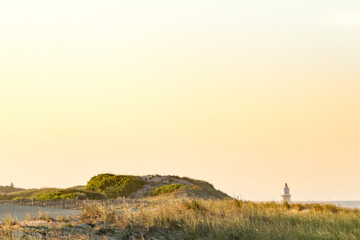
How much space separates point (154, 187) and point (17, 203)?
1646 centimetres

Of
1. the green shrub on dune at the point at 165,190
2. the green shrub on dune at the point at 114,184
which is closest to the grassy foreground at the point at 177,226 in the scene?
the green shrub on dune at the point at 165,190

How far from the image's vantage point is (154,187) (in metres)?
43.8

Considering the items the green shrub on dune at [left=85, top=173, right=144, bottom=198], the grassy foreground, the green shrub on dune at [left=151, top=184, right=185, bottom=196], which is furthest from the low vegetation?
the grassy foreground

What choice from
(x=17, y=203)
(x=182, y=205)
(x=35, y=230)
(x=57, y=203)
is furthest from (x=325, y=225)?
(x=17, y=203)

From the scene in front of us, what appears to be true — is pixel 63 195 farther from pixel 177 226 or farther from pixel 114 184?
pixel 177 226

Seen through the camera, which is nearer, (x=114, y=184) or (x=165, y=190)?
(x=165, y=190)

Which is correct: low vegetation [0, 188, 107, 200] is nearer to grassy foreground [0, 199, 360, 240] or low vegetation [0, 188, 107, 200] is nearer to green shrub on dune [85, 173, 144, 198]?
green shrub on dune [85, 173, 144, 198]

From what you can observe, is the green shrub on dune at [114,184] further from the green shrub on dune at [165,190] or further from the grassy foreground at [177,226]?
the grassy foreground at [177,226]

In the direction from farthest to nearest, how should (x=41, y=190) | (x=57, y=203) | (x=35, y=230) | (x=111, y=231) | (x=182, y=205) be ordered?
(x=41, y=190) < (x=57, y=203) < (x=182, y=205) < (x=111, y=231) < (x=35, y=230)

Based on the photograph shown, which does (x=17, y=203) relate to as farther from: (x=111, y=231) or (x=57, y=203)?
(x=111, y=231)

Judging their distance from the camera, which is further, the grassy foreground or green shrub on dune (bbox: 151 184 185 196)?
green shrub on dune (bbox: 151 184 185 196)

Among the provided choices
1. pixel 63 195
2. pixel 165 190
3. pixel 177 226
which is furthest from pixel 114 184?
pixel 177 226

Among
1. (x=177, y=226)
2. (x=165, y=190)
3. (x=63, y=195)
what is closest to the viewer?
(x=177, y=226)

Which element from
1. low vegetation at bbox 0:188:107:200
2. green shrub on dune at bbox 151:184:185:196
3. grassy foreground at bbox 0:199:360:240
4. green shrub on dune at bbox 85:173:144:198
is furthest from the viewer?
green shrub on dune at bbox 85:173:144:198
